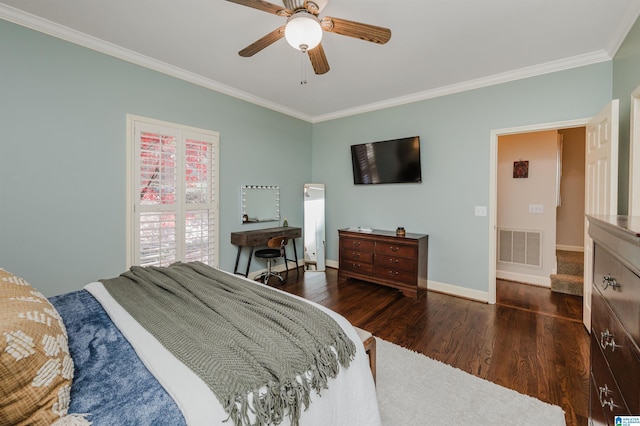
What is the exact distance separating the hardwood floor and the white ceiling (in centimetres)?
279

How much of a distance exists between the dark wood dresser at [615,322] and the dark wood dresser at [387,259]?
7.52ft

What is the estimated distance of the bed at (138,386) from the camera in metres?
0.81

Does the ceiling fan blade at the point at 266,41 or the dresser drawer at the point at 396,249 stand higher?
the ceiling fan blade at the point at 266,41

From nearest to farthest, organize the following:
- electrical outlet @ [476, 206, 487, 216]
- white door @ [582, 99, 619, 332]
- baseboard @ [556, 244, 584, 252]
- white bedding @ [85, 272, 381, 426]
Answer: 1. white bedding @ [85, 272, 381, 426]
2. white door @ [582, 99, 619, 332]
3. electrical outlet @ [476, 206, 487, 216]
4. baseboard @ [556, 244, 584, 252]

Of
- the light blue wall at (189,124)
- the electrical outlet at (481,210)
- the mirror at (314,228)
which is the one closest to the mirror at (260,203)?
the light blue wall at (189,124)

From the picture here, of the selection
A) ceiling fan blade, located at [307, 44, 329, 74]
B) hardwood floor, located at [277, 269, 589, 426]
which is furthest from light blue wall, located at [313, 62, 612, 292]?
ceiling fan blade, located at [307, 44, 329, 74]

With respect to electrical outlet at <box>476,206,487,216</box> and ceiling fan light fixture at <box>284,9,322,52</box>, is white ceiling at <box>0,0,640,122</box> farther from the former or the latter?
electrical outlet at <box>476,206,487,216</box>

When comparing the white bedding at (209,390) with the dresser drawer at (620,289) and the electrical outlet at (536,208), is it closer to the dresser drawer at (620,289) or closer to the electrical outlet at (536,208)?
the dresser drawer at (620,289)

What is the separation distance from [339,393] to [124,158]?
313cm

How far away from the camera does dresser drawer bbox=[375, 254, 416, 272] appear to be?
12.0 ft

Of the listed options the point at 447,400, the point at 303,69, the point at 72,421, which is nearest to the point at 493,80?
the point at 303,69

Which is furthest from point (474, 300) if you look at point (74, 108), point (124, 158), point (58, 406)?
point (74, 108)

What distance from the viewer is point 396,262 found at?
3791mm

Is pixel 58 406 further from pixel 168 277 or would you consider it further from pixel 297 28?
pixel 297 28
